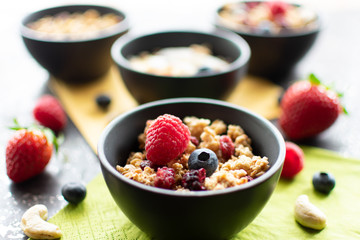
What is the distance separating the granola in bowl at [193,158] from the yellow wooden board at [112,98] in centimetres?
36

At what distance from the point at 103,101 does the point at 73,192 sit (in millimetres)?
459

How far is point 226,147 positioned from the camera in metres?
0.89

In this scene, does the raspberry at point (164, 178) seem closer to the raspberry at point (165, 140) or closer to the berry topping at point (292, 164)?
the raspberry at point (165, 140)

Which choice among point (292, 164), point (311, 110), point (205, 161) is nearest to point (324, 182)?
point (292, 164)

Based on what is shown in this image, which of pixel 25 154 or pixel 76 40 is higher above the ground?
pixel 76 40

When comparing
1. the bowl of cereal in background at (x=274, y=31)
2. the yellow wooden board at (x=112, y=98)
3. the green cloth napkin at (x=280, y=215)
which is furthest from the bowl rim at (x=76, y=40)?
the green cloth napkin at (x=280, y=215)

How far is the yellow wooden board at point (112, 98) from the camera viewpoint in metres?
1.27

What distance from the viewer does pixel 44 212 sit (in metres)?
0.90

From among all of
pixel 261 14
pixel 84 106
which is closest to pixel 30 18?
pixel 84 106

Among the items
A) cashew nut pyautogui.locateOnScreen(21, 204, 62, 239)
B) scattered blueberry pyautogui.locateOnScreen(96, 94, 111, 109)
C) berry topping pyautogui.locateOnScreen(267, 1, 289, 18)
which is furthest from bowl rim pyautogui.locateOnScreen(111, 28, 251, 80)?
cashew nut pyautogui.locateOnScreen(21, 204, 62, 239)

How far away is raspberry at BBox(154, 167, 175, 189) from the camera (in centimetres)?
75

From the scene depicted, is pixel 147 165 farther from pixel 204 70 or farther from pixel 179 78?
pixel 204 70

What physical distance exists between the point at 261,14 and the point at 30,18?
88cm

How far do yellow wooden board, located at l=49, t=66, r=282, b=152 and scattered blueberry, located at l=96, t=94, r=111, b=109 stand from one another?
14 millimetres
